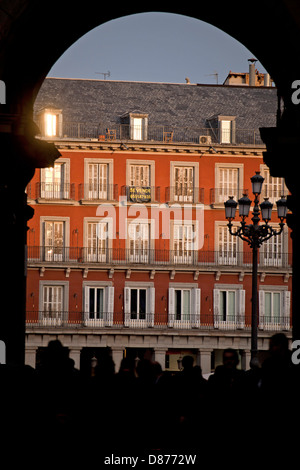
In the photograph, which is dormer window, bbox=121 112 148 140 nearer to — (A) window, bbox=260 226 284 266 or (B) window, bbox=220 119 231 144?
(B) window, bbox=220 119 231 144

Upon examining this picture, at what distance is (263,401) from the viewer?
835cm

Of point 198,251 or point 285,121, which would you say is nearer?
point 285,121

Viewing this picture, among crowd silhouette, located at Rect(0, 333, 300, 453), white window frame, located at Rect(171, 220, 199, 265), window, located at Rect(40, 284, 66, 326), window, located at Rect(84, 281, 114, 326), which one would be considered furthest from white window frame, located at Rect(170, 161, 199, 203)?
crowd silhouette, located at Rect(0, 333, 300, 453)

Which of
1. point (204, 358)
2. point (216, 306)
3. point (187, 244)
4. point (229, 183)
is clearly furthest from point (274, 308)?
point (229, 183)

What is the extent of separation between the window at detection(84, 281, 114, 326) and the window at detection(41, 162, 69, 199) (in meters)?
4.57

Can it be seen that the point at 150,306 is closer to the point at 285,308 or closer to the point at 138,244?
the point at 138,244

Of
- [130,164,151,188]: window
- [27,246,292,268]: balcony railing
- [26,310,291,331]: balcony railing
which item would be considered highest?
[130,164,151,188]: window

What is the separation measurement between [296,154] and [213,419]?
11.2ft

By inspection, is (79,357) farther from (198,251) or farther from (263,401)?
(263,401)

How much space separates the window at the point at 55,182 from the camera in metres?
49.3

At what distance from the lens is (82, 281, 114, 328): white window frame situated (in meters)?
48.6

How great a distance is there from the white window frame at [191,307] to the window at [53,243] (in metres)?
5.60

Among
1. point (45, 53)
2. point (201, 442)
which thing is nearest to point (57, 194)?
point (45, 53)

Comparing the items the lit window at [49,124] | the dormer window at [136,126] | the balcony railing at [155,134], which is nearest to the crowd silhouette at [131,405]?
the balcony railing at [155,134]
